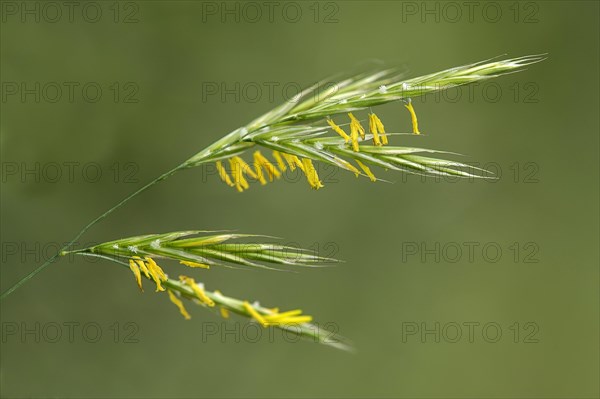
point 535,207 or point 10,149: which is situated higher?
point 10,149

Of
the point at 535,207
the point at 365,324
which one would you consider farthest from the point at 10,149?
the point at 535,207

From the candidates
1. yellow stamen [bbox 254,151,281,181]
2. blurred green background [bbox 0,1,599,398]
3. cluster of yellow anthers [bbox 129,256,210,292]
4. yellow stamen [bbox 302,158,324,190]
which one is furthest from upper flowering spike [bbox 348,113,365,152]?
blurred green background [bbox 0,1,599,398]

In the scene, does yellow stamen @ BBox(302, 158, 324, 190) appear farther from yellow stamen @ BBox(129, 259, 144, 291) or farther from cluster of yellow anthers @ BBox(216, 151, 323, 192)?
yellow stamen @ BBox(129, 259, 144, 291)

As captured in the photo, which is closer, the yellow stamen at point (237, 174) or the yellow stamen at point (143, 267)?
the yellow stamen at point (143, 267)

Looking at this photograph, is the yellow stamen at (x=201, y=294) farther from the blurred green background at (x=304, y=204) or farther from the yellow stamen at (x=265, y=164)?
the blurred green background at (x=304, y=204)

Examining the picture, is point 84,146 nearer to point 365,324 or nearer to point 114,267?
point 114,267

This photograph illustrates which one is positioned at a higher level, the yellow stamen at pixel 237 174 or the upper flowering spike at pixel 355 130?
the upper flowering spike at pixel 355 130

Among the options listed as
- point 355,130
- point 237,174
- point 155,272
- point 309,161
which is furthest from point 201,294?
point 355,130

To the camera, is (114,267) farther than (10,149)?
Yes

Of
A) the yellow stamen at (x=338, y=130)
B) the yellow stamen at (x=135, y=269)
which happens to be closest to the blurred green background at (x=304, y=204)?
the yellow stamen at (x=135, y=269)
